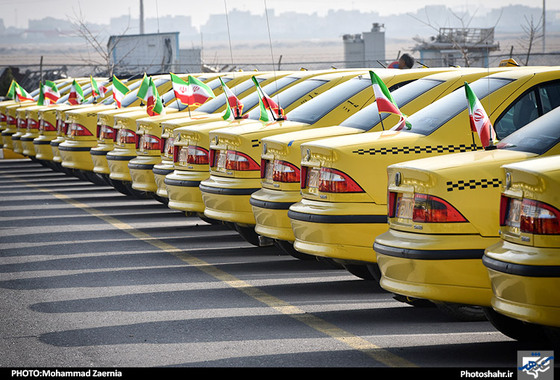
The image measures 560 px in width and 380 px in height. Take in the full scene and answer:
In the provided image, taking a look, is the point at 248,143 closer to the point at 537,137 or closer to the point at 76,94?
the point at 537,137

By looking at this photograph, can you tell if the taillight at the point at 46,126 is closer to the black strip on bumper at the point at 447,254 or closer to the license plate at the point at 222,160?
the license plate at the point at 222,160

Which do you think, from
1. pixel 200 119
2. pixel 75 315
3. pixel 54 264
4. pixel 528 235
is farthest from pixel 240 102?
pixel 528 235

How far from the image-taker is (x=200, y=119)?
40.2 ft

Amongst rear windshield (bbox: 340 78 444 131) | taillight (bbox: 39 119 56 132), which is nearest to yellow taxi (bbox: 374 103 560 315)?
rear windshield (bbox: 340 78 444 131)

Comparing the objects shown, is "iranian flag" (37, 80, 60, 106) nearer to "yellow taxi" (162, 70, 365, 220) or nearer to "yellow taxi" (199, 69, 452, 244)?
"yellow taxi" (162, 70, 365, 220)

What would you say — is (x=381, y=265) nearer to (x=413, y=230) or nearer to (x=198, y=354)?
(x=413, y=230)

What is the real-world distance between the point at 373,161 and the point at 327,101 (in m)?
2.60

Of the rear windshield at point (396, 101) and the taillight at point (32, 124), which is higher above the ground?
the rear windshield at point (396, 101)

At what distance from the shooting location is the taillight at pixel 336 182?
773cm

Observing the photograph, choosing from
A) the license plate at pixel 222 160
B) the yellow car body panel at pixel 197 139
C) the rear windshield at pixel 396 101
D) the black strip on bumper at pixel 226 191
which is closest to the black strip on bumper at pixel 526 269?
the rear windshield at pixel 396 101

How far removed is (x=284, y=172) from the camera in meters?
8.88

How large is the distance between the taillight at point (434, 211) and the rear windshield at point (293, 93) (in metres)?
5.03

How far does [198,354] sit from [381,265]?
4.12ft

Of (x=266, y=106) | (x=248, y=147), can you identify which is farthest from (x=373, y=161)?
(x=266, y=106)
